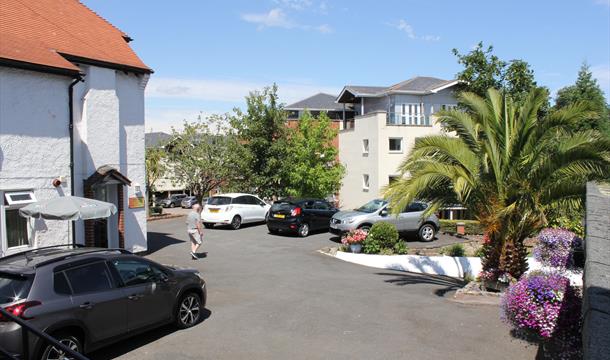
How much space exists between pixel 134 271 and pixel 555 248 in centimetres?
866

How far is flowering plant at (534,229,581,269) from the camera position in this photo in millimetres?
11102

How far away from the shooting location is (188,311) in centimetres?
897

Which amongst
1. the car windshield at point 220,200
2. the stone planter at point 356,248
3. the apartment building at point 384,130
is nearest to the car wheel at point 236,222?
the car windshield at point 220,200

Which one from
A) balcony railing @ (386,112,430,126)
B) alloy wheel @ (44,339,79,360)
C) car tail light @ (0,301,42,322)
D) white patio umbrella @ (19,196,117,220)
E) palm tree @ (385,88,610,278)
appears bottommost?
alloy wheel @ (44,339,79,360)

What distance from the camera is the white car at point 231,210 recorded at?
77.4ft

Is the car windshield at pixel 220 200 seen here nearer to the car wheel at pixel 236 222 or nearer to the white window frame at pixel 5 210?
the car wheel at pixel 236 222

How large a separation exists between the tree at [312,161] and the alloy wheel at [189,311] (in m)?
20.5

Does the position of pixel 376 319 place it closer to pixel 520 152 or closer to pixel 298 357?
pixel 298 357

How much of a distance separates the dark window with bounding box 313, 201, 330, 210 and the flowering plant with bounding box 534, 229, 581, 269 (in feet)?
40.9

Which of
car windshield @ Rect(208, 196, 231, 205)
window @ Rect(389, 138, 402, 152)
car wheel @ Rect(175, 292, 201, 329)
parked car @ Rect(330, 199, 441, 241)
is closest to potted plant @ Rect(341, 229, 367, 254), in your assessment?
parked car @ Rect(330, 199, 441, 241)

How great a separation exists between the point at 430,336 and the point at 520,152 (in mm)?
5188

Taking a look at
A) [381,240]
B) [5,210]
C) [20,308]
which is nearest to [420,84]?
[381,240]

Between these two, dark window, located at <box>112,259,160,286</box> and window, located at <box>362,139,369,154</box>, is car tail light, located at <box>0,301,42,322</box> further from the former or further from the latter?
window, located at <box>362,139,369,154</box>

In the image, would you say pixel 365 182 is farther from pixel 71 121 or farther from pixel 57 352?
pixel 57 352
